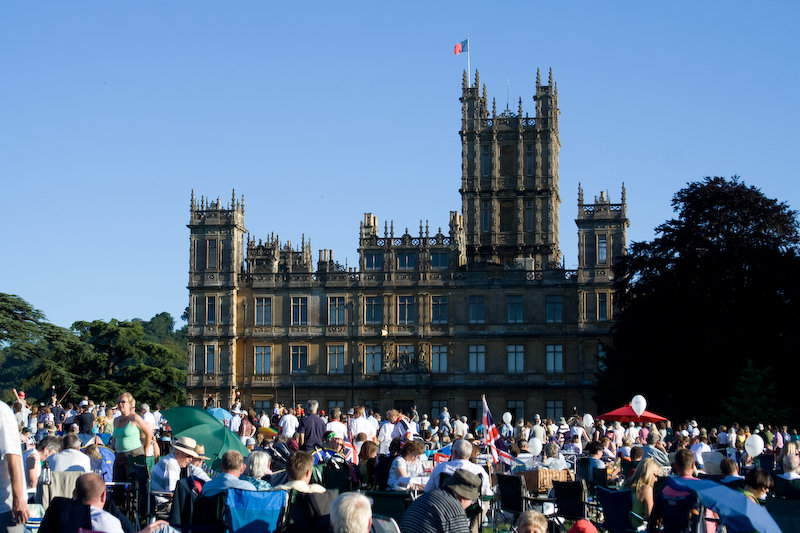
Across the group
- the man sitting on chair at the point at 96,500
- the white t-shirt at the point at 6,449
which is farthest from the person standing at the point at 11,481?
the man sitting on chair at the point at 96,500

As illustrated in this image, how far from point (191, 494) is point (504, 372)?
44.3 m

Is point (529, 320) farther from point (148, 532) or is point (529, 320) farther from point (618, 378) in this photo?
point (148, 532)

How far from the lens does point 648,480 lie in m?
11.6

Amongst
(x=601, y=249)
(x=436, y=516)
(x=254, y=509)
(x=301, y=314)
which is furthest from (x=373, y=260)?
(x=436, y=516)

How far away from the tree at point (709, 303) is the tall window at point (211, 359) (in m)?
19.7

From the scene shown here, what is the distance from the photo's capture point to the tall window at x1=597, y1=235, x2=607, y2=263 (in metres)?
53.0

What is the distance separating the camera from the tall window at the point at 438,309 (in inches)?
2126

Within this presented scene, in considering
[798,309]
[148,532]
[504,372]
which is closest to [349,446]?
[148,532]

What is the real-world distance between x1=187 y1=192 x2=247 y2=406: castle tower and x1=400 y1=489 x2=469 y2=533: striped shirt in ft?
151

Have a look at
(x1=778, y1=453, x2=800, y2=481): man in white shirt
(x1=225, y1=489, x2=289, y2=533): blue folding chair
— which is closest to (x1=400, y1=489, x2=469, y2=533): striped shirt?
(x1=225, y1=489, x2=289, y2=533): blue folding chair

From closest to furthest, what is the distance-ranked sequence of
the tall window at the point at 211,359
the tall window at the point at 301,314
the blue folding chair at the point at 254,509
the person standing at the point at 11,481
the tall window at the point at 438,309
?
the person standing at the point at 11,481, the blue folding chair at the point at 254,509, the tall window at the point at 438,309, the tall window at the point at 211,359, the tall window at the point at 301,314

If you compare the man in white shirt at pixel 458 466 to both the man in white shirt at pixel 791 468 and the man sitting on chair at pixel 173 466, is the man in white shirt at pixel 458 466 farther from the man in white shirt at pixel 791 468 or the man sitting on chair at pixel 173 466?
the man in white shirt at pixel 791 468

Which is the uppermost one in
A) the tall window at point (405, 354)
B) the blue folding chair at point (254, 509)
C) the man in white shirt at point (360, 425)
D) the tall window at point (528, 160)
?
the tall window at point (528, 160)

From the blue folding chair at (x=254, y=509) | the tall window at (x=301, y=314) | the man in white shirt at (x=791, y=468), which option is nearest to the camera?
the blue folding chair at (x=254, y=509)
